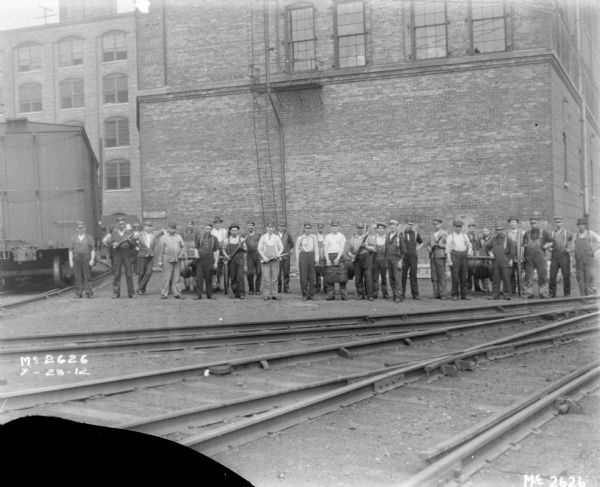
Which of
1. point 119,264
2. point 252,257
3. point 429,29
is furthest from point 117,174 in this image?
point 119,264

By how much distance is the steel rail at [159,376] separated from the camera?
19.6 feet

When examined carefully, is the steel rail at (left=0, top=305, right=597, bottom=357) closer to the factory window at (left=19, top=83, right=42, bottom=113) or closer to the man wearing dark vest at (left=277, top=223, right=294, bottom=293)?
the man wearing dark vest at (left=277, top=223, right=294, bottom=293)

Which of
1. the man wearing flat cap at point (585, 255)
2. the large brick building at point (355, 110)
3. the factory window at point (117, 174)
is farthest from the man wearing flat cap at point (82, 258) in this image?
the factory window at point (117, 174)

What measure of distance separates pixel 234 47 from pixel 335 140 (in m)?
4.30

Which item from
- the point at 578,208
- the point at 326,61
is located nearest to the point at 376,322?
the point at 326,61

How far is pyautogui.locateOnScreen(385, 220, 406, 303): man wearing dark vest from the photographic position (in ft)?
50.3

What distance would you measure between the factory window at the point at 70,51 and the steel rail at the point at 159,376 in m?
41.0

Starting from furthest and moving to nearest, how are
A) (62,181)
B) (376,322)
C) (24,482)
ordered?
(62,181) < (376,322) < (24,482)

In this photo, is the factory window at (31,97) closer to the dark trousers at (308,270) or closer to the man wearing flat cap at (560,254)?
the dark trousers at (308,270)

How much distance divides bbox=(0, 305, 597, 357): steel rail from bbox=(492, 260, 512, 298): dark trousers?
3611mm

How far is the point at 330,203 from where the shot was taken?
2144 centimetres

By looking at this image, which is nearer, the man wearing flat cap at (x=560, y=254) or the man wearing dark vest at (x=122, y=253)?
the man wearing dark vest at (x=122, y=253)

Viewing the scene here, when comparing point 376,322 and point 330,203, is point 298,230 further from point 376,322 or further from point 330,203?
point 376,322

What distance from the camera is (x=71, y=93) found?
46281mm
